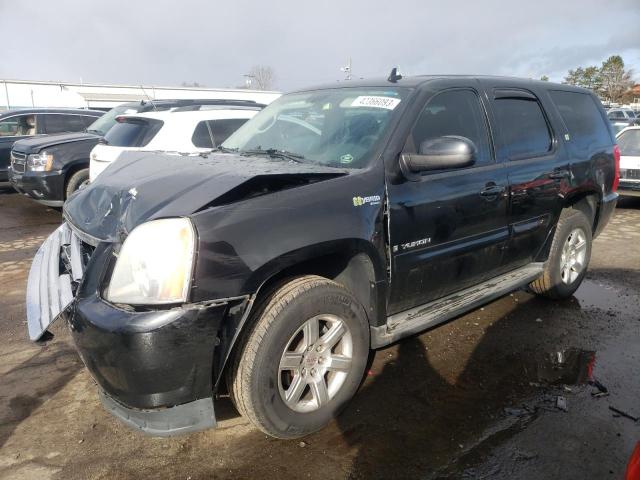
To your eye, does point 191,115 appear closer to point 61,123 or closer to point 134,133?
point 134,133

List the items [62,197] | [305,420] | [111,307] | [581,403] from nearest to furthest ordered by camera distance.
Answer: [111,307] < [305,420] < [581,403] < [62,197]

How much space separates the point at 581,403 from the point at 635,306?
2.19m

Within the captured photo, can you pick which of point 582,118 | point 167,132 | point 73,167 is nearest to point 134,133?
point 167,132

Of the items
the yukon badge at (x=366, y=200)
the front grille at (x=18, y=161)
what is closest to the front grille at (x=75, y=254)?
the yukon badge at (x=366, y=200)

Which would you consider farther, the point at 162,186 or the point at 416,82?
the point at 416,82

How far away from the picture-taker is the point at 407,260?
3.05 meters

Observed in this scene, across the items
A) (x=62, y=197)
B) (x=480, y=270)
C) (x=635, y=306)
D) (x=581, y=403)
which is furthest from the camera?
(x=62, y=197)

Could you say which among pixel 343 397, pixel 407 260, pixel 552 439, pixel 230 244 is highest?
pixel 230 244

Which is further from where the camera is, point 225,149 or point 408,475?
point 225,149

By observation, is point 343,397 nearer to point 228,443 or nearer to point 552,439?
point 228,443

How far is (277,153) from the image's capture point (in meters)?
3.42

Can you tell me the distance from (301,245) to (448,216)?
47.5 inches

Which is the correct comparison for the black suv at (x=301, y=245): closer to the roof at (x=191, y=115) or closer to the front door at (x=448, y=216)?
the front door at (x=448, y=216)

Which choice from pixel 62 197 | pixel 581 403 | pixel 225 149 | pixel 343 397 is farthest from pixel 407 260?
pixel 62 197
